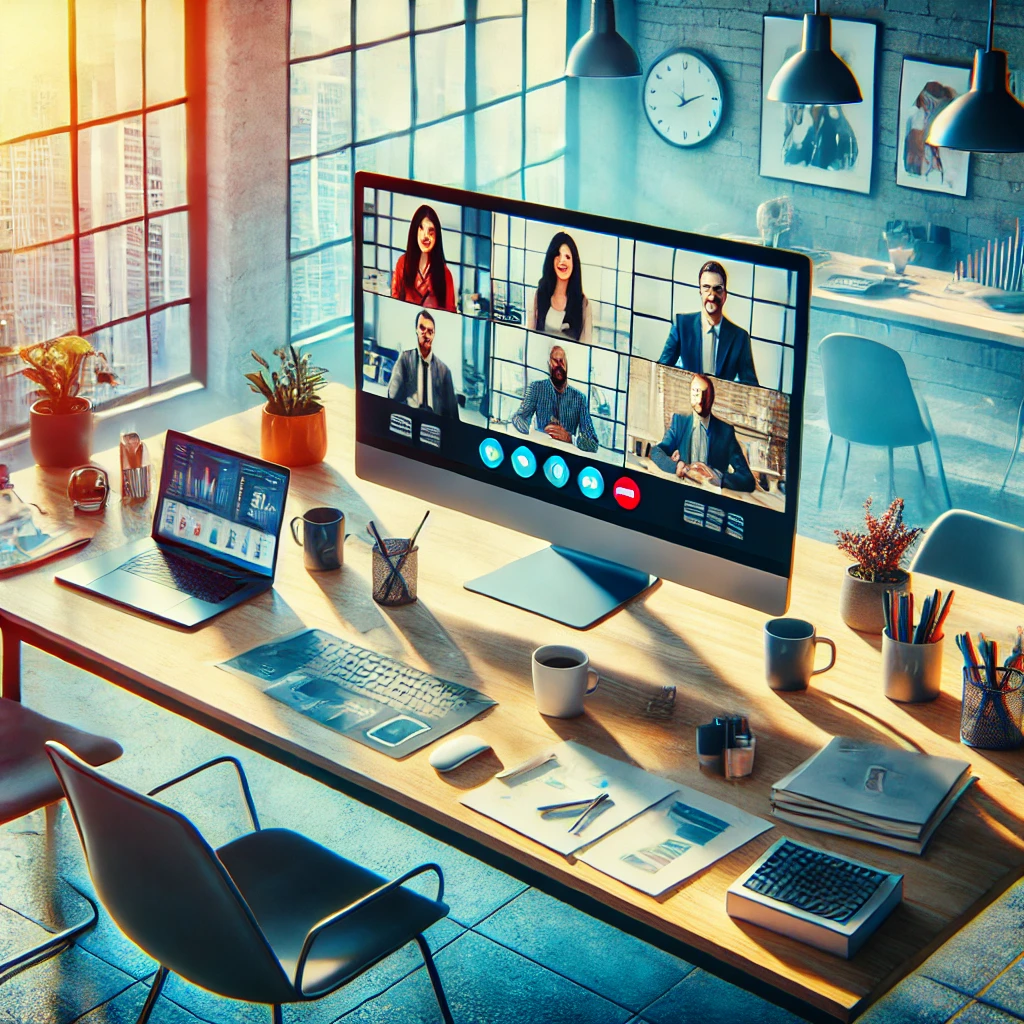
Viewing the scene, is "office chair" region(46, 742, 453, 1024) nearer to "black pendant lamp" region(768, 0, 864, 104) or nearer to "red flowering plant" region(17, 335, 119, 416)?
"red flowering plant" region(17, 335, 119, 416)

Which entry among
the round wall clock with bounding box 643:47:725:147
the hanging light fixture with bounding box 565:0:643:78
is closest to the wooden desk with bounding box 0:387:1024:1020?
the hanging light fixture with bounding box 565:0:643:78

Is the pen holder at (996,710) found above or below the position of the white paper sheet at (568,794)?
above

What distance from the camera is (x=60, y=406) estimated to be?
300 centimetres

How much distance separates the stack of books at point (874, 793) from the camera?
1782 millimetres

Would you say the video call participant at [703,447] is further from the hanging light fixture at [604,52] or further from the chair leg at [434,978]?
the hanging light fixture at [604,52]

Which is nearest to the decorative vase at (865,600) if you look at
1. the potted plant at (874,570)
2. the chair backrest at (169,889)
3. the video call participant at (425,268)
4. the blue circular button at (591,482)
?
the potted plant at (874,570)

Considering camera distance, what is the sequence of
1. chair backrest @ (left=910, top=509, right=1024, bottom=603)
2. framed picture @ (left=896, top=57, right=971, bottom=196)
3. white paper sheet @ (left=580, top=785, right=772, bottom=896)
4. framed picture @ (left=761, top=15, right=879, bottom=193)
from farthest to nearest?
framed picture @ (left=761, top=15, right=879, bottom=193) → framed picture @ (left=896, top=57, right=971, bottom=196) → chair backrest @ (left=910, top=509, right=1024, bottom=603) → white paper sheet @ (left=580, top=785, right=772, bottom=896)

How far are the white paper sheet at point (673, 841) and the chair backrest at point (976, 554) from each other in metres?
1.01

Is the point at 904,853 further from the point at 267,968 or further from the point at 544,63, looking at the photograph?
the point at 544,63

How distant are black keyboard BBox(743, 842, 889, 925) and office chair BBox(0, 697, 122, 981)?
4.21 feet

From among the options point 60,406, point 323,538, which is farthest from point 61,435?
point 323,538

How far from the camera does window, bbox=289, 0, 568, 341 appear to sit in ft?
16.9

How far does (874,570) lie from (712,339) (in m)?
0.52

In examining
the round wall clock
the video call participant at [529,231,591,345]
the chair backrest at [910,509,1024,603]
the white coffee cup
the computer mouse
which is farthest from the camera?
the round wall clock
